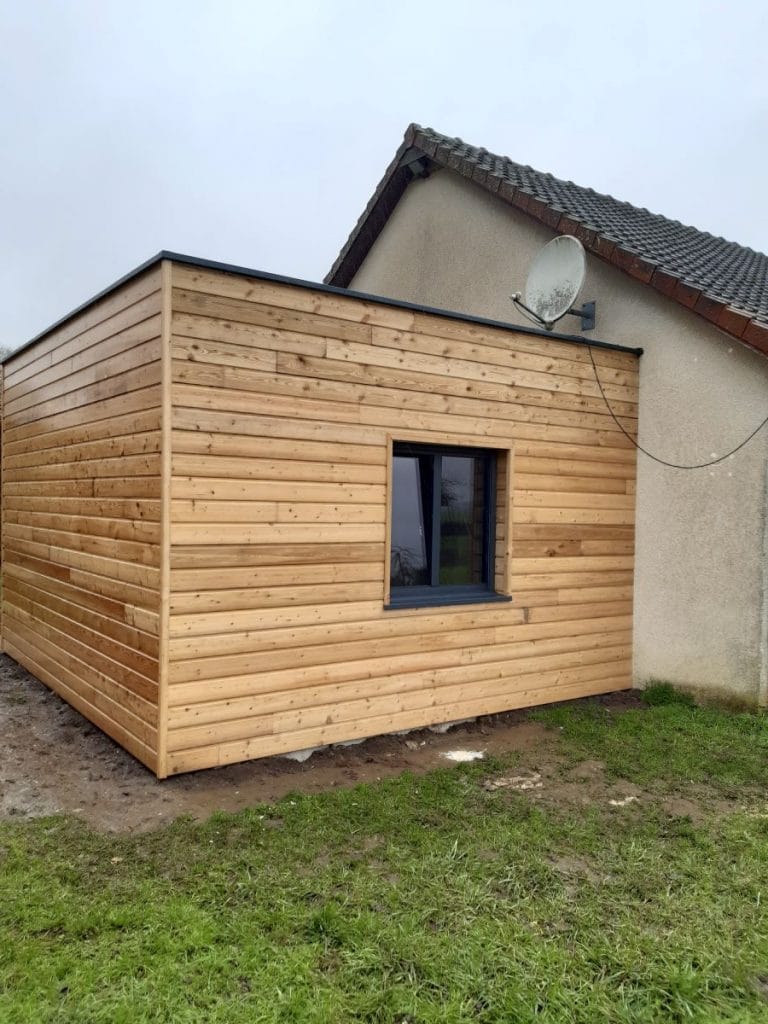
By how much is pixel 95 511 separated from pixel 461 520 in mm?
2832

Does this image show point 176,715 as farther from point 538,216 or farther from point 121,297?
point 538,216

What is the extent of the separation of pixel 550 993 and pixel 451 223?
27.0 feet

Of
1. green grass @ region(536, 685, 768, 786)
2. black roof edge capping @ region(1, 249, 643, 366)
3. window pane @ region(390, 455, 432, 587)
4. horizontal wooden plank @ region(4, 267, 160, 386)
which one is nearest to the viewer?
black roof edge capping @ region(1, 249, 643, 366)

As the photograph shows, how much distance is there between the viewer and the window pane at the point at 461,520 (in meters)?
5.46

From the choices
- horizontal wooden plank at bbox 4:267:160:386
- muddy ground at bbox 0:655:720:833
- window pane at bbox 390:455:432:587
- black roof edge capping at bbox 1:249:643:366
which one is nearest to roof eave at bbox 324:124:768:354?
black roof edge capping at bbox 1:249:643:366

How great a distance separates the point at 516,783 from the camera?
4250mm

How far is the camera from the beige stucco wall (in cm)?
553

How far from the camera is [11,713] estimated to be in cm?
551

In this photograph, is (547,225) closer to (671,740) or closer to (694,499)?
(694,499)

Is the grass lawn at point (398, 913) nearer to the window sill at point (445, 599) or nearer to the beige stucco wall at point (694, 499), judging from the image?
the window sill at point (445, 599)

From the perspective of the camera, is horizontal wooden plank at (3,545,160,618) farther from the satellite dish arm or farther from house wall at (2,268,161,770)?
the satellite dish arm

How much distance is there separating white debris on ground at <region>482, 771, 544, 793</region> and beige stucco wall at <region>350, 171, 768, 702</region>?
235 centimetres

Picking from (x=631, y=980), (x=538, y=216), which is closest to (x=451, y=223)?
(x=538, y=216)

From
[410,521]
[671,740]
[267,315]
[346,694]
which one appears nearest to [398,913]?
[346,694]
